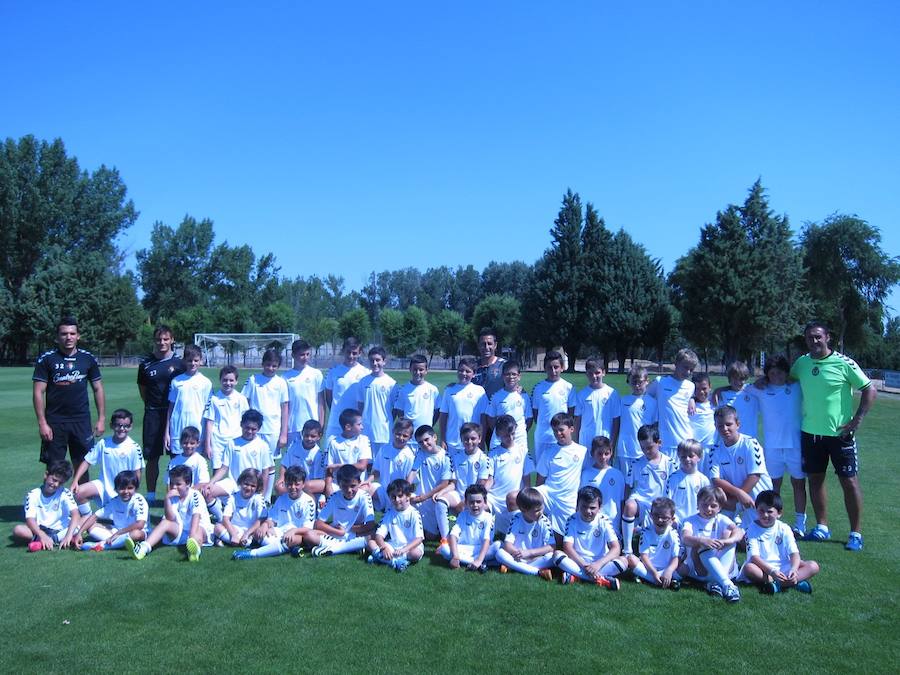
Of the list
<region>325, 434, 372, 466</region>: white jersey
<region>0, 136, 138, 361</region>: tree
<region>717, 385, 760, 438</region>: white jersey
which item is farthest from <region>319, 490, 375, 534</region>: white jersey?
<region>0, 136, 138, 361</region>: tree

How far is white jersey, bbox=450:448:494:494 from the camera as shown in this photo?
7078mm

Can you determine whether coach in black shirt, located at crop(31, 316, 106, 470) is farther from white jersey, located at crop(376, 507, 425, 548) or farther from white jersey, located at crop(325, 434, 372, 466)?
white jersey, located at crop(376, 507, 425, 548)

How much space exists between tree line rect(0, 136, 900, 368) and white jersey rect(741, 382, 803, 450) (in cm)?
4217

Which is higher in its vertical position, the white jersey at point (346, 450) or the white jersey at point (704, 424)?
the white jersey at point (704, 424)

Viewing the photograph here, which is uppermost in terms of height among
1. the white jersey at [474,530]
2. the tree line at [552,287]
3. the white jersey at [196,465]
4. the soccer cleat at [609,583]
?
the tree line at [552,287]

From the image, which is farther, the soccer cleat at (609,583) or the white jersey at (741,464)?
the white jersey at (741,464)

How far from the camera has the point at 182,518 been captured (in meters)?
6.82

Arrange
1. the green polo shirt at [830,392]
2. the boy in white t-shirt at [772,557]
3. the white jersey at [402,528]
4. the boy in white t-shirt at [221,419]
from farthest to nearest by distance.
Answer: the boy in white t-shirt at [221,419] → the green polo shirt at [830,392] → the white jersey at [402,528] → the boy in white t-shirt at [772,557]

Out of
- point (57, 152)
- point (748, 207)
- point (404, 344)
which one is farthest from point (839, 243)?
point (57, 152)

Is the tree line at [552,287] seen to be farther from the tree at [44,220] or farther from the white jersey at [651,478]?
the white jersey at [651,478]

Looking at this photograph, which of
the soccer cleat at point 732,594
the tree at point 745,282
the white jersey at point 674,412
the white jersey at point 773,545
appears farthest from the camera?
the tree at point 745,282

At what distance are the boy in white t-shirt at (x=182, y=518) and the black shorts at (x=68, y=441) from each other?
1.49 m

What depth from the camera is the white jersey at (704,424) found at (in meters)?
7.49

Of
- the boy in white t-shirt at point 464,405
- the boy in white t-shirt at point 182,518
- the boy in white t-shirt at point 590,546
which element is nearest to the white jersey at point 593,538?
the boy in white t-shirt at point 590,546
